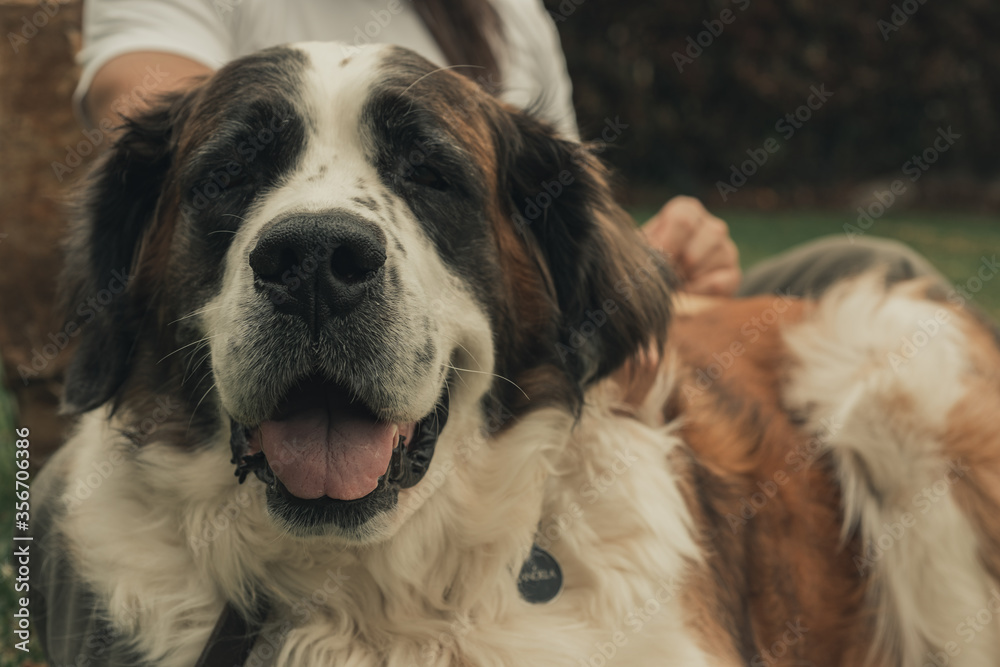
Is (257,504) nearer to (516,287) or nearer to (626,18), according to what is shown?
(516,287)

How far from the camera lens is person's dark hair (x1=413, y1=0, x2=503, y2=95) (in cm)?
336

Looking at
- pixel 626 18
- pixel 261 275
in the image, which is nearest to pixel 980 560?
pixel 261 275

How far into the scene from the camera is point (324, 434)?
195 centimetres

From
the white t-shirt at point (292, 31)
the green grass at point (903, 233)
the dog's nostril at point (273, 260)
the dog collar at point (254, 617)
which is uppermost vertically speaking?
the dog's nostril at point (273, 260)

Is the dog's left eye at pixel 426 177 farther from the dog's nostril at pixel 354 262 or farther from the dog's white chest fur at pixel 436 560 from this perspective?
the dog's white chest fur at pixel 436 560

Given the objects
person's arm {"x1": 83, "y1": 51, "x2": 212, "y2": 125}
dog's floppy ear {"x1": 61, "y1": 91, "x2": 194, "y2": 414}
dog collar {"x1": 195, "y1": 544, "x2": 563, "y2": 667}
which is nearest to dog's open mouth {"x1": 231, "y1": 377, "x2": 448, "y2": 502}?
dog collar {"x1": 195, "y1": 544, "x2": 563, "y2": 667}

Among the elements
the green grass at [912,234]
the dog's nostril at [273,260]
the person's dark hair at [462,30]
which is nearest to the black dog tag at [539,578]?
the dog's nostril at [273,260]

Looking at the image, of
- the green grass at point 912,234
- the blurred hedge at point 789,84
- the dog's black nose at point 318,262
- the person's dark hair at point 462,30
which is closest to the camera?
the dog's black nose at point 318,262

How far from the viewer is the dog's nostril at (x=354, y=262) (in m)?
1.82

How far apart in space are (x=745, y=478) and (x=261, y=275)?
1.56m

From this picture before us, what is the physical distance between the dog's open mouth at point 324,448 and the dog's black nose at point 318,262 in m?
0.18

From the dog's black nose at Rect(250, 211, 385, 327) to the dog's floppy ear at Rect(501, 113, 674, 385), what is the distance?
2.15ft

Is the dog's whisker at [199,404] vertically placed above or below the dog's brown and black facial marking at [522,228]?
below

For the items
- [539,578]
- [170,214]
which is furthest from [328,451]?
[170,214]
